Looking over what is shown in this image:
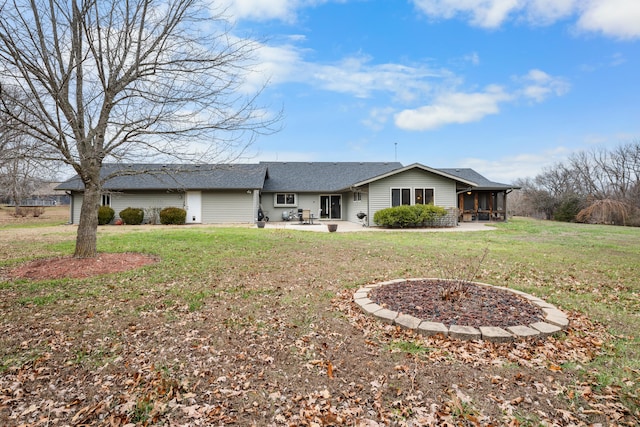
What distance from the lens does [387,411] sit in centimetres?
226

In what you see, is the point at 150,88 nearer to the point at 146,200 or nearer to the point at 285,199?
the point at 146,200

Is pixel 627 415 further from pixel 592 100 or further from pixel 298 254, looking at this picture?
pixel 592 100

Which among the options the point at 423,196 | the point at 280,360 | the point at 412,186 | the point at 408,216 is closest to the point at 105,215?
the point at 408,216

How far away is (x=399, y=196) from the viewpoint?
56.0 feet

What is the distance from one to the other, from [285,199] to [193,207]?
621 cm

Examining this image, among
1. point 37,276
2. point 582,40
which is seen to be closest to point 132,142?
point 37,276

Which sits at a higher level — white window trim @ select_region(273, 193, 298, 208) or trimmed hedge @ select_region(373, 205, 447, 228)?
white window trim @ select_region(273, 193, 298, 208)

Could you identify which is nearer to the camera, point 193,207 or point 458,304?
point 458,304

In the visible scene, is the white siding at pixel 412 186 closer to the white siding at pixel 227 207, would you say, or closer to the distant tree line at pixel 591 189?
the white siding at pixel 227 207

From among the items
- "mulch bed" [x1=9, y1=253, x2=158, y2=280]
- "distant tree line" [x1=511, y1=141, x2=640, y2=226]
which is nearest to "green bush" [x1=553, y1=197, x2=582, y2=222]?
"distant tree line" [x1=511, y1=141, x2=640, y2=226]

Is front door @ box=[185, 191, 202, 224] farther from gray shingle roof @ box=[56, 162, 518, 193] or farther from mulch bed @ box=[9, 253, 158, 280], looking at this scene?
mulch bed @ box=[9, 253, 158, 280]

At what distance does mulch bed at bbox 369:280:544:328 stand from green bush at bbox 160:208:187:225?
16.5 m

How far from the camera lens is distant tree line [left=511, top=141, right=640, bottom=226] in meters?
21.3

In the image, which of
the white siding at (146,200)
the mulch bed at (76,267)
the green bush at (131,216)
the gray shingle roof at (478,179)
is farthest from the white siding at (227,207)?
the gray shingle roof at (478,179)
